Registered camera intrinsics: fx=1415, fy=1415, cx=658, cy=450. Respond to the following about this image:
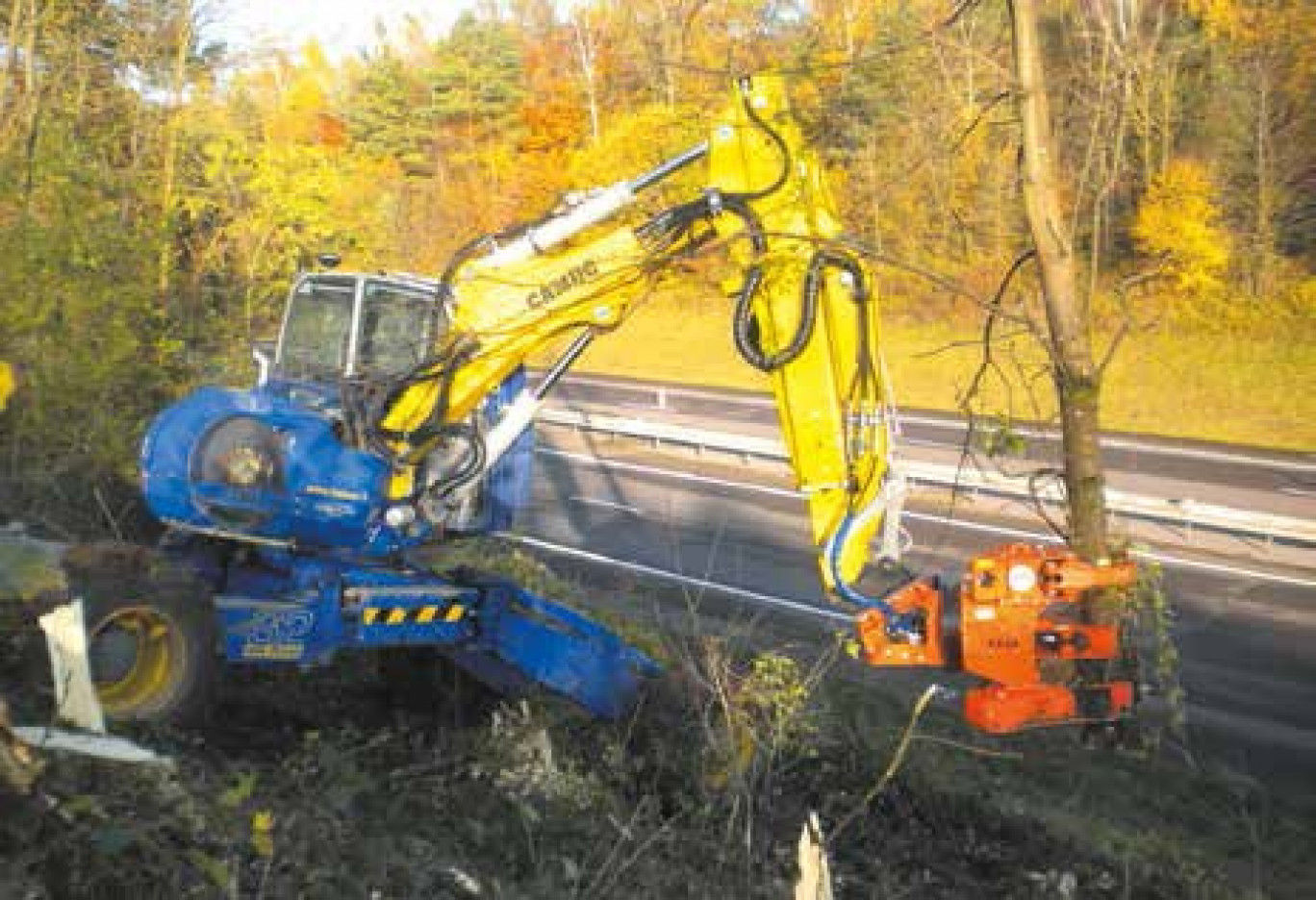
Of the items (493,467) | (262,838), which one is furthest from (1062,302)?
(262,838)

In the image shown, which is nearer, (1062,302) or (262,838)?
(262,838)

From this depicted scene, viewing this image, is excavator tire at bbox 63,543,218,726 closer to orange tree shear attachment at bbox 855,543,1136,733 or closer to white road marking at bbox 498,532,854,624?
orange tree shear attachment at bbox 855,543,1136,733

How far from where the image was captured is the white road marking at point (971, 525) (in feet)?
50.6

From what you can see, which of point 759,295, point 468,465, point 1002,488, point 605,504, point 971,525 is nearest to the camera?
point 759,295

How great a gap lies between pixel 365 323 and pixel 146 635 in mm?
2796

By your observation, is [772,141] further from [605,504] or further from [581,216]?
[605,504]

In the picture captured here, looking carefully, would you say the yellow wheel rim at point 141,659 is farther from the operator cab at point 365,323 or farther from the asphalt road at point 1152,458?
the asphalt road at point 1152,458

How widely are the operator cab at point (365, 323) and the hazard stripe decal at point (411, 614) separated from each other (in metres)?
1.65

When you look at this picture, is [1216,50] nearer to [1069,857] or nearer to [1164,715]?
[1164,715]

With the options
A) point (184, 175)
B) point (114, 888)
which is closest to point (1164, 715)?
point (114, 888)

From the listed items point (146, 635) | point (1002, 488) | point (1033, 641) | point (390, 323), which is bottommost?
point (1002, 488)

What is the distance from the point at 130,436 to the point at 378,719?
20.6 ft

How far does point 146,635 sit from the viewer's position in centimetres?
720

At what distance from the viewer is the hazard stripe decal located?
26.5ft
